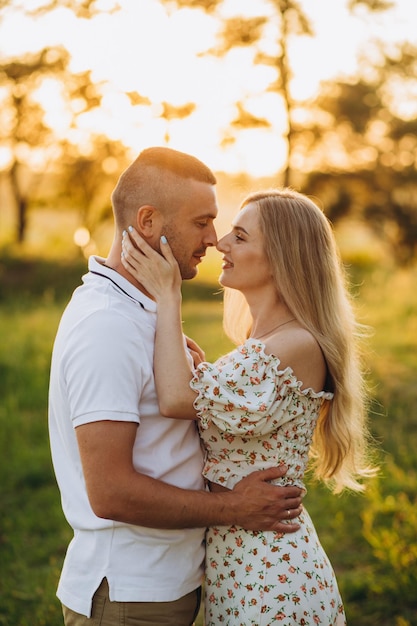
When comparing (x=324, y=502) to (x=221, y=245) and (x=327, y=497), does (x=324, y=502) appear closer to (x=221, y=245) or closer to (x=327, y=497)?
(x=327, y=497)

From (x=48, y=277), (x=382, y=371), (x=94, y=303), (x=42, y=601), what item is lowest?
(x=48, y=277)

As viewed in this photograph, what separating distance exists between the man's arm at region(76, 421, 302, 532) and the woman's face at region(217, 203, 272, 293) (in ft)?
2.40

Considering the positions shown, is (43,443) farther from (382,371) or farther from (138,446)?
(138,446)

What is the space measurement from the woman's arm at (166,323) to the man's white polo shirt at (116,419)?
0.13 ft

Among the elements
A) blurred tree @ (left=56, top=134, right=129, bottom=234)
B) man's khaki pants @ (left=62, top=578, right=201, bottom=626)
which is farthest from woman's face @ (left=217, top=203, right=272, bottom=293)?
blurred tree @ (left=56, top=134, right=129, bottom=234)

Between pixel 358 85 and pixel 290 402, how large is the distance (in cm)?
2194

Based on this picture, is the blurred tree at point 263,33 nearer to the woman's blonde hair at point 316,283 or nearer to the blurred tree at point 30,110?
the blurred tree at point 30,110

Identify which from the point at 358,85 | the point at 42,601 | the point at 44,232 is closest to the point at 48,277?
the point at 44,232

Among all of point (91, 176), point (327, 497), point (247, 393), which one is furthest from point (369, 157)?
point (247, 393)

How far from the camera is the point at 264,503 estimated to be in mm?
2662

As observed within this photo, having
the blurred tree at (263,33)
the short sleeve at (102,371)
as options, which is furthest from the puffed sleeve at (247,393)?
the blurred tree at (263,33)

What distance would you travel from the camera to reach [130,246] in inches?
106

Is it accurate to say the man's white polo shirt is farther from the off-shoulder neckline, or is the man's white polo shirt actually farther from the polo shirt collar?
the off-shoulder neckline

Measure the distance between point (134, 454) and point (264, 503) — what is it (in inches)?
20.0
